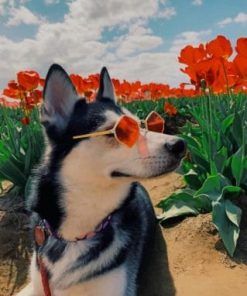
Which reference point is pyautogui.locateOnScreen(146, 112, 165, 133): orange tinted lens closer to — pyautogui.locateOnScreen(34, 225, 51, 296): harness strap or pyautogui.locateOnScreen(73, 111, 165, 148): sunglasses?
pyautogui.locateOnScreen(73, 111, 165, 148): sunglasses

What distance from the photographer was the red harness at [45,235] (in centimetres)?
320

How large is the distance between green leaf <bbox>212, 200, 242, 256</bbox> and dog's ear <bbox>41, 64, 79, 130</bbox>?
1596 millimetres

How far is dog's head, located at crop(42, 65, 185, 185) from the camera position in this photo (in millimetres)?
2852

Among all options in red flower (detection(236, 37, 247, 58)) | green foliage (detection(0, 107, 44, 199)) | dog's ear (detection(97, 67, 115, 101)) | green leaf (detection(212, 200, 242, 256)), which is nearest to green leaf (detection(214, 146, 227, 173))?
green leaf (detection(212, 200, 242, 256))

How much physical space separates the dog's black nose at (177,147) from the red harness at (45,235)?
0.73m

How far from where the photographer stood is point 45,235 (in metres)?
3.32

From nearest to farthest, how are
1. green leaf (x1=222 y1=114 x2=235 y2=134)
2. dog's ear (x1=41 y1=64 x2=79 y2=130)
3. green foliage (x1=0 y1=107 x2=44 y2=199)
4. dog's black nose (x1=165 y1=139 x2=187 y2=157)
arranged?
dog's black nose (x1=165 y1=139 x2=187 y2=157)
dog's ear (x1=41 y1=64 x2=79 y2=130)
green leaf (x1=222 y1=114 x2=235 y2=134)
green foliage (x1=0 y1=107 x2=44 y2=199)

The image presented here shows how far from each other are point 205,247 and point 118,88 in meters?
5.37

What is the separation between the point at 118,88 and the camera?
9016 mm

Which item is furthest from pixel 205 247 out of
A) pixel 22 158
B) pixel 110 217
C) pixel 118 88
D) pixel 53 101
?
pixel 118 88

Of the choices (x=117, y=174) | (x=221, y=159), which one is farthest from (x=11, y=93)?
(x=117, y=174)

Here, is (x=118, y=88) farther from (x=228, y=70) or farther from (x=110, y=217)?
(x=110, y=217)

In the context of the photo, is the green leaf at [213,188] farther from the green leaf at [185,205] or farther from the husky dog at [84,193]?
the husky dog at [84,193]

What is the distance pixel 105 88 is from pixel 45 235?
116 cm
